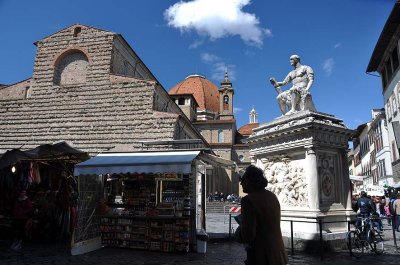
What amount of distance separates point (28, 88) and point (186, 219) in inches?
518

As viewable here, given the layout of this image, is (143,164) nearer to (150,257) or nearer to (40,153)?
(150,257)

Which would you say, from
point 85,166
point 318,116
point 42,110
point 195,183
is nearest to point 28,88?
point 42,110

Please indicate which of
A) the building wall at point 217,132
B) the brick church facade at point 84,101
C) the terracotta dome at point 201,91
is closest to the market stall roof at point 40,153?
the brick church facade at point 84,101

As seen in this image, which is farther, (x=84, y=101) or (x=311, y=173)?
(x=84, y=101)

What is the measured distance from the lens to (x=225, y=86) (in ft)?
176

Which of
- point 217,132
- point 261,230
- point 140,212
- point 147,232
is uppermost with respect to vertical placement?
point 217,132

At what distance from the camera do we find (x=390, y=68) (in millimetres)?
24953

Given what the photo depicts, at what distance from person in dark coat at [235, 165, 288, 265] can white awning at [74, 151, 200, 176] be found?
4970 millimetres

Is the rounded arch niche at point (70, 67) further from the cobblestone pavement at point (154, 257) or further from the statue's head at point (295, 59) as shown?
the statue's head at point (295, 59)

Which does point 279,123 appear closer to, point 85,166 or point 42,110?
point 85,166

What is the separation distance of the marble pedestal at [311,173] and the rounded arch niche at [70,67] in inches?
468

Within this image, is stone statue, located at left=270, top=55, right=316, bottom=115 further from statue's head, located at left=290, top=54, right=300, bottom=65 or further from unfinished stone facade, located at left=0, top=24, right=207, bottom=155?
unfinished stone facade, located at left=0, top=24, right=207, bottom=155

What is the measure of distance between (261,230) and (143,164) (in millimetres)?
5782

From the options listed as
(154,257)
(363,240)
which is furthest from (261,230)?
(363,240)
